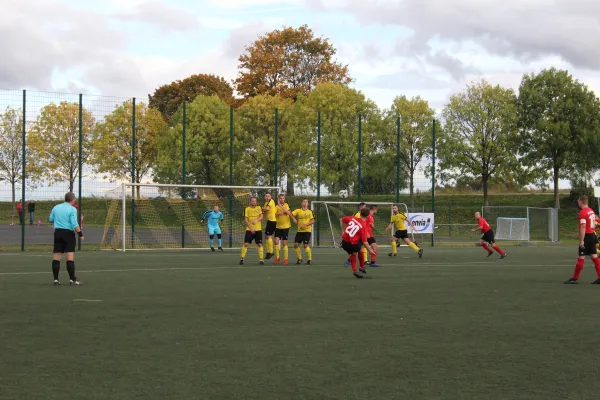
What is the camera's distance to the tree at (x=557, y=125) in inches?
2271

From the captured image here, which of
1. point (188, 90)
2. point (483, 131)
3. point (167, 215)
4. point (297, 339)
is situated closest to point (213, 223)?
point (167, 215)

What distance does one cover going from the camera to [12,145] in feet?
97.7

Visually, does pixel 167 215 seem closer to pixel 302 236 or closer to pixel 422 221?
pixel 302 236

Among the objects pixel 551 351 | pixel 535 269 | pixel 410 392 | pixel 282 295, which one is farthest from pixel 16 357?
Answer: pixel 535 269

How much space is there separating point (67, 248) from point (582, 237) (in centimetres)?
1027

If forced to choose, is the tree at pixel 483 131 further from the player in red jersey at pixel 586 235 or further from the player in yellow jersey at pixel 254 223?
the player in red jersey at pixel 586 235

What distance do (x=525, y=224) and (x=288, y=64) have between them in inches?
1147

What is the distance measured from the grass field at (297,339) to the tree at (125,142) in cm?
1459

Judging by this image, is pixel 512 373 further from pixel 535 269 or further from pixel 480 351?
pixel 535 269

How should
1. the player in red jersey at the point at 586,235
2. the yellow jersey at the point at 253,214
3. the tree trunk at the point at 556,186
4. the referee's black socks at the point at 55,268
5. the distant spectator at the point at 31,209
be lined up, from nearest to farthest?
the referee's black socks at the point at 55,268 < the player in red jersey at the point at 586,235 < the yellow jersey at the point at 253,214 < the distant spectator at the point at 31,209 < the tree trunk at the point at 556,186

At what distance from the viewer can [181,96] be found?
71688mm

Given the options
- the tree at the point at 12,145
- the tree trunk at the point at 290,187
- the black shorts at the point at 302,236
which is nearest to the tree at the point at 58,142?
the tree at the point at 12,145

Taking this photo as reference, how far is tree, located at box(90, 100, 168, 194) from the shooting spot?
1198 inches

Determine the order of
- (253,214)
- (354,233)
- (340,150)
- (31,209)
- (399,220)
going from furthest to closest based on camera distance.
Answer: (340,150), (31,209), (399,220), (253,214), (354,233)
